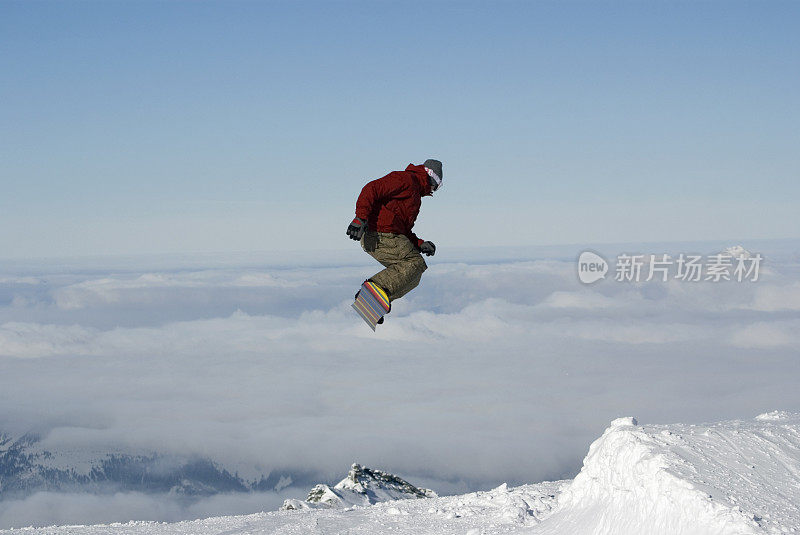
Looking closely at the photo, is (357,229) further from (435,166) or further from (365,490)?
(365,490)

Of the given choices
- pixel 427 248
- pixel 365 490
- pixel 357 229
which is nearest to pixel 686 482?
pixel 427 248

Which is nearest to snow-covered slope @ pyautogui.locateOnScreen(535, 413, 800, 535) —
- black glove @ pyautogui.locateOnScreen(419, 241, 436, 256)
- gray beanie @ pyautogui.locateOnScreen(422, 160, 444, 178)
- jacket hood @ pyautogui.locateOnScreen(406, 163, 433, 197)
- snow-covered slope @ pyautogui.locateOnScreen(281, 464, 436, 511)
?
black glove @ pyautogui.locateOnScreen(419, 241, 436, 256)

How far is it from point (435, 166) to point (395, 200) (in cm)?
83

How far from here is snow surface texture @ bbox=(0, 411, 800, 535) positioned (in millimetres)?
10141

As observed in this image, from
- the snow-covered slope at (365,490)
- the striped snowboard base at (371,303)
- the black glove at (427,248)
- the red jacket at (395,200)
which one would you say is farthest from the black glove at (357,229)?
the snow-covered slope at (365,490)

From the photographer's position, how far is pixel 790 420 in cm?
1573

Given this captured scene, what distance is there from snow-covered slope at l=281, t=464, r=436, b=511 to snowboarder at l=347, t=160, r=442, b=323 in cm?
3854

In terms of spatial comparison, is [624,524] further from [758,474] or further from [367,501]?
[367,501]

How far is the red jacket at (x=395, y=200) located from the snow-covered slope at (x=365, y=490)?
3906 cm

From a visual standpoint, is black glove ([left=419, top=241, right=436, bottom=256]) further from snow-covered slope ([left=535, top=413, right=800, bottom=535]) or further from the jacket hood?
snow-covered slope ([left=535, top=413, right=800, bottom=535])

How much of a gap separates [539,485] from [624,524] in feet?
20.5

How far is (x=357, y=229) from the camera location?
28.9 ft

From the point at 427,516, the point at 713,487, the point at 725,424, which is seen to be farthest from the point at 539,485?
the point at 713,487

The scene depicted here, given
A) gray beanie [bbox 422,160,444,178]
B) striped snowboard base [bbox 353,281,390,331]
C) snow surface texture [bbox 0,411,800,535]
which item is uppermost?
gray beanie [bbox 422,160,444,178]
